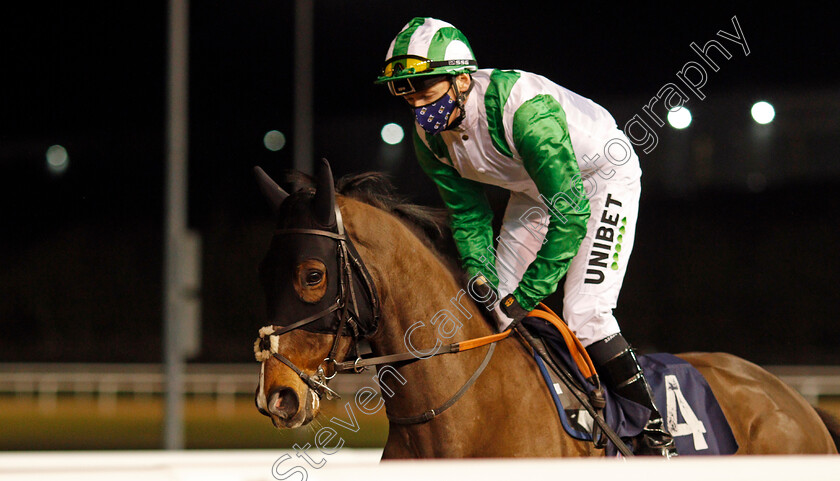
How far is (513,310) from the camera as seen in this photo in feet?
6.20

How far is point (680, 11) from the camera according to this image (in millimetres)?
7234

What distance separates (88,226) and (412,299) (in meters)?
10.9

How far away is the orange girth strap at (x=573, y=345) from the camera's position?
76.2 inches

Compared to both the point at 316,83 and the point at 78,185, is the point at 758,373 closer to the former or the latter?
the point at 316,83

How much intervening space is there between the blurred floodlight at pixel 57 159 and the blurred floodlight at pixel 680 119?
24.7ft

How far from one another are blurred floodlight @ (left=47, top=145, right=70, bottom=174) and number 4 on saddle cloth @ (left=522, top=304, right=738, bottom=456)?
10.2 metres

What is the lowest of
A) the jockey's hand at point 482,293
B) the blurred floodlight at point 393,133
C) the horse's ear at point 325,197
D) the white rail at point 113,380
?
the jockey's hand at point 482,293

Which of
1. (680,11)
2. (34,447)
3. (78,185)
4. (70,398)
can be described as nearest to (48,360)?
(70,398)

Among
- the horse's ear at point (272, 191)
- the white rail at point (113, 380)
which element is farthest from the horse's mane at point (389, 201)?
the white rail at point (113, 380)

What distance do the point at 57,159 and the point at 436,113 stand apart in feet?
34.7

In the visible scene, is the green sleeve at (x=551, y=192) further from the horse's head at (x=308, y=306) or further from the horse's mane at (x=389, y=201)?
the horse's head at (x=308, y=306)

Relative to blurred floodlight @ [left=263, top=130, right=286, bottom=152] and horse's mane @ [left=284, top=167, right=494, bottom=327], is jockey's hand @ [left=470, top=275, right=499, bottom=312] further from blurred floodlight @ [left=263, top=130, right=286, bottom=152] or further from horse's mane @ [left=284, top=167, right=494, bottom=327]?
blurred floodlight @ [left=263, top=130, right=286, bottom=152]

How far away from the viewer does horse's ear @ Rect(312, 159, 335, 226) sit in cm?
166
